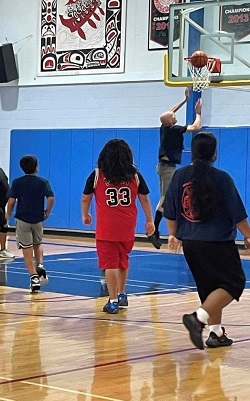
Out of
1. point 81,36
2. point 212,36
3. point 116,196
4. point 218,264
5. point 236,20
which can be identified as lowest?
point 218,264

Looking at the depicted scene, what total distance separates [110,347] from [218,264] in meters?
1.14

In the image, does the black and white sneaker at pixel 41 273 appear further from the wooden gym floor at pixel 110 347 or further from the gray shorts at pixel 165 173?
the gray shorts at pixel 165 173

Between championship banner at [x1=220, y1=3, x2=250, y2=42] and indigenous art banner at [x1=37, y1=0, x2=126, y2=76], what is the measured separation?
5923 millimetres

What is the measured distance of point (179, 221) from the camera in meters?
6.52

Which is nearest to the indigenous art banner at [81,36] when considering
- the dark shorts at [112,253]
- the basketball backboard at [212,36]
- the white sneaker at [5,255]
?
the basketball backboard at [212,36]

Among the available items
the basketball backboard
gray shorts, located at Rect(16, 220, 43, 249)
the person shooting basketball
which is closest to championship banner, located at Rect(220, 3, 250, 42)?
the basketball backboard

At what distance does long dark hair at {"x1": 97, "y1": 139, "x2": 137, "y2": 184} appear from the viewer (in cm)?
809

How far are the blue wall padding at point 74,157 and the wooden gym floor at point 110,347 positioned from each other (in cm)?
699

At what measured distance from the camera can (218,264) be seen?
21.0 feet

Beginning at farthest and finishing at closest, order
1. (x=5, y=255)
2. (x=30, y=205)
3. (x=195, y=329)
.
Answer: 1. (x=5, y=255)
2. (x=30, y=205)
3. (x=195, y=329)

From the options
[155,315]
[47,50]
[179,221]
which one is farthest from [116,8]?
[179,221]

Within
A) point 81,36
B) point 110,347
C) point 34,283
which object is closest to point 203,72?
point 34,283

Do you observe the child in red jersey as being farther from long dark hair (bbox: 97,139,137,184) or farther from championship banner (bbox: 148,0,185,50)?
championship banner (bbox: 148,0,185,50)

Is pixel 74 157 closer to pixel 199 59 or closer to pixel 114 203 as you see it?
pixel 199 59
